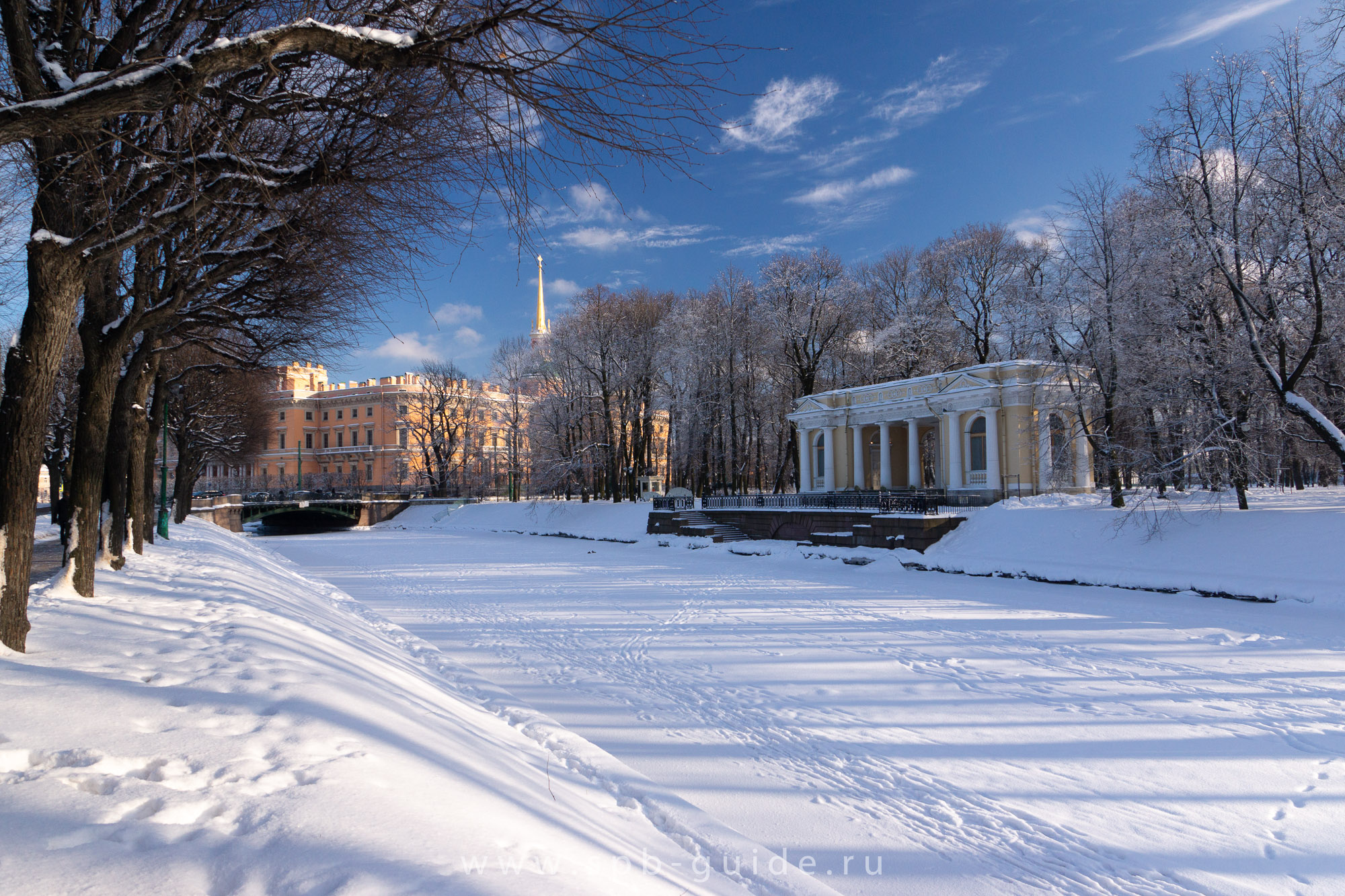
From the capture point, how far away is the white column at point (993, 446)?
95.6ft

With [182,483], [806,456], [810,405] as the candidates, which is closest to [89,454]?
[182,483]

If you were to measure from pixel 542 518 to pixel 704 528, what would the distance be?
47.6ft

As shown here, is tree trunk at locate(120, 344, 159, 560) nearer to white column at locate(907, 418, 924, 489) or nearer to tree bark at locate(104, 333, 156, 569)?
tree bark at locate(104, 333, 156, 569)

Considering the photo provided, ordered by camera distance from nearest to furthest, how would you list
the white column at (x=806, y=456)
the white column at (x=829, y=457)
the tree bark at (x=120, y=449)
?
1. the tree bark at (x=120, y=449)
2. the white column at (x=829, y=457)
3. the white column at (x=806, y=456)

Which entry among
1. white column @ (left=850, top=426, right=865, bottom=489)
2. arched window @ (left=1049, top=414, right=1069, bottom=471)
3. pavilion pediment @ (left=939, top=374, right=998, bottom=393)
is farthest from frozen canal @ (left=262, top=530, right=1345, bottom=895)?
white column @ (left=850, top=426, right=865, bottom=489)

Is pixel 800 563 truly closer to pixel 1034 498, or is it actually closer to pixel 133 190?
pixel 1034 498

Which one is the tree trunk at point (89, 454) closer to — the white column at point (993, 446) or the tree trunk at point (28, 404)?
the tree trunk at point (28, 404)

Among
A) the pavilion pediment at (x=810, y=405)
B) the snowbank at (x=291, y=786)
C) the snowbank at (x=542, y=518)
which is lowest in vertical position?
the snowbank at (x=542, y=518)

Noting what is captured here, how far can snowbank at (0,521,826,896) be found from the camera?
280cm

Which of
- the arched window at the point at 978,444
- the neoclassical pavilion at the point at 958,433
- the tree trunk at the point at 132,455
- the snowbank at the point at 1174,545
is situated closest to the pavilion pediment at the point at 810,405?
the neoclassical pavilion at the point at 958,433

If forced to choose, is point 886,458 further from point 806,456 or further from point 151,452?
point 151,452

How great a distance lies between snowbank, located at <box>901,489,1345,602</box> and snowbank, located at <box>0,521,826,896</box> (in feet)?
51.5

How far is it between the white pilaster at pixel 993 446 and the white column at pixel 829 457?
29.8 feet

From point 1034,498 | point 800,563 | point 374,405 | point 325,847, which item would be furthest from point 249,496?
point 325,847
